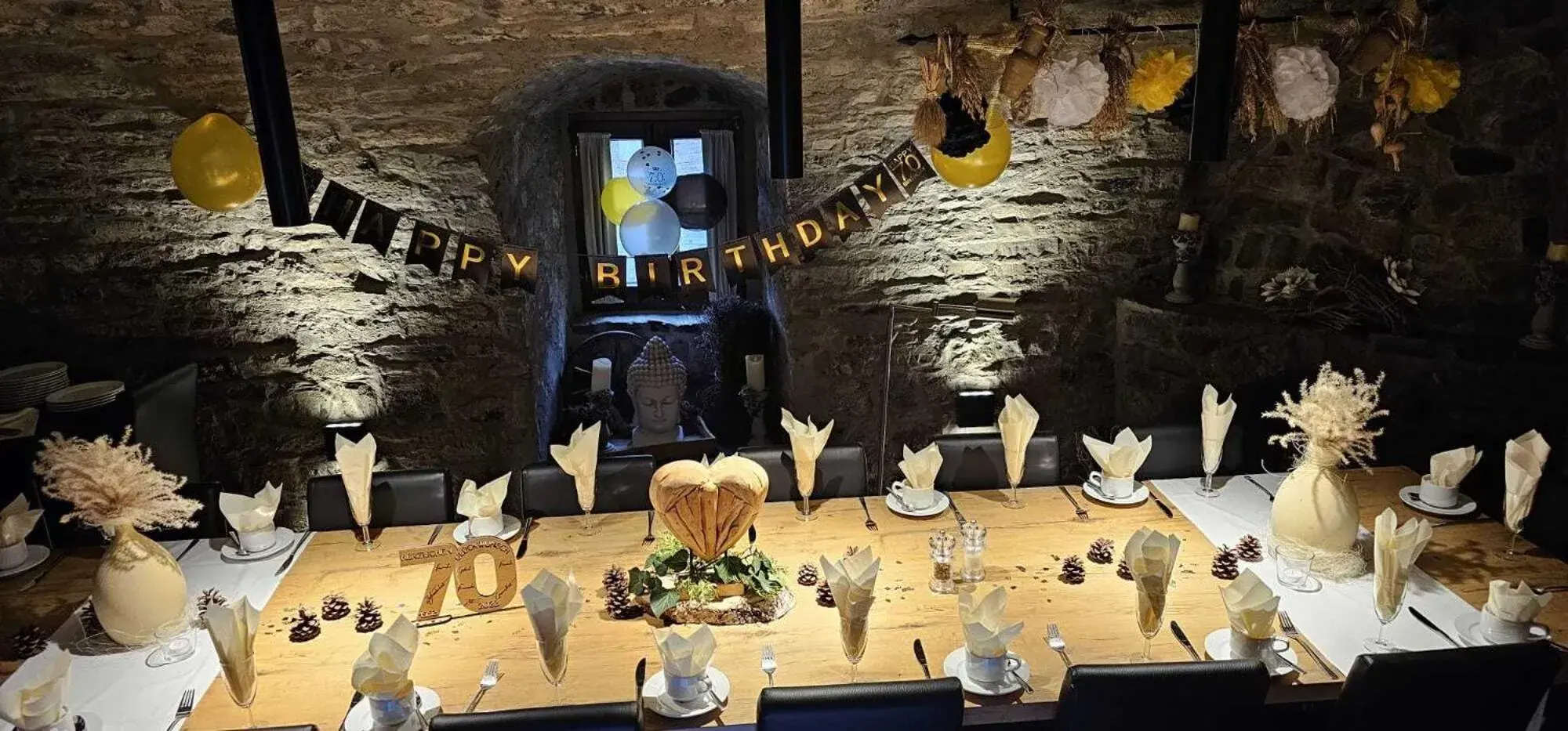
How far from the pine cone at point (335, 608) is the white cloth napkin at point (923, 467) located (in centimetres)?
165

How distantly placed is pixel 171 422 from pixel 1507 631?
4.50 m

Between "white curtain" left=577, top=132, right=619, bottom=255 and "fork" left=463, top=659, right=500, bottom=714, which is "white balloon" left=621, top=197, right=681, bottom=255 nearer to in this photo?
"white curtain" left=577, top=132, right=619, bottom=255

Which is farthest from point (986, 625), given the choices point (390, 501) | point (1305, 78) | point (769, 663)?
point (390, 501)

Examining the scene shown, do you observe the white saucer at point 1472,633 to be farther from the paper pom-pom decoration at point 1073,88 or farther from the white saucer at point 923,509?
the paper pom-pom decoration at point 1073,88

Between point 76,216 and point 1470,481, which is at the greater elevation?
point 76,216

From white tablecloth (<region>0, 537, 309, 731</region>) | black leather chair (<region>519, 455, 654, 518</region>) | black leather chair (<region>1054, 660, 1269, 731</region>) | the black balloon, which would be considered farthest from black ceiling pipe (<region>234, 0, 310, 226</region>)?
the black balloon

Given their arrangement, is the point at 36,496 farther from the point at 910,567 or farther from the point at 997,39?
the point at 997,39

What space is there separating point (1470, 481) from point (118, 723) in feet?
13.4

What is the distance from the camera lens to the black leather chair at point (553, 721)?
211 centimetres

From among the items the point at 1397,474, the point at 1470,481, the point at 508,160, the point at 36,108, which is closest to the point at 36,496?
the point at 36,108

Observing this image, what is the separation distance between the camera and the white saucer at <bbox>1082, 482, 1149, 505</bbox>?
340 centimetres

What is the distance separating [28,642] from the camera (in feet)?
8.86

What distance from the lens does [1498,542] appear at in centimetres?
309

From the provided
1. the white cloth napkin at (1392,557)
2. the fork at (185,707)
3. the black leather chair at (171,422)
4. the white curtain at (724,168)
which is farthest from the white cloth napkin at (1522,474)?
the black leather chair at (171,422)
